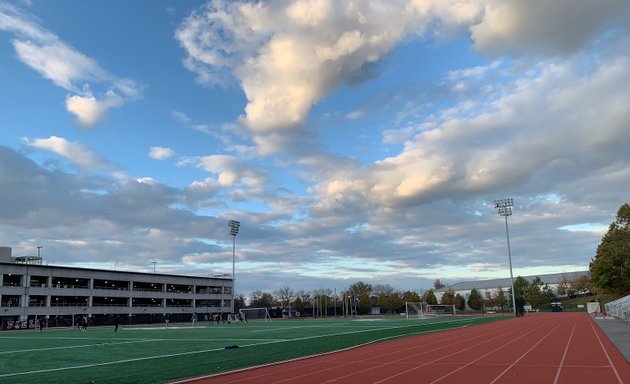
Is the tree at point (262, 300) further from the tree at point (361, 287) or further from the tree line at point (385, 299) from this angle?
the tree at point (361, 287)

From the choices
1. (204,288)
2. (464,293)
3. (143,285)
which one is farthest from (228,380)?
(464,293)

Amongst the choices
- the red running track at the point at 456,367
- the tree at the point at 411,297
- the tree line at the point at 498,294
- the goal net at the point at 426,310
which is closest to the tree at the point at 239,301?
the tree line at the point at 498,294

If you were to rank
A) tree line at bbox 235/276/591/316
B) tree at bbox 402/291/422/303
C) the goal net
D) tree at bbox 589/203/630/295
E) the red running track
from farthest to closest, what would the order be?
tree at bbox 402/291/422/303
tree line at bbox 235/276/591/316
the goal net
tree at bbox 589/203/630/295
the red running track

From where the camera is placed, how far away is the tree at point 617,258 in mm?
53125

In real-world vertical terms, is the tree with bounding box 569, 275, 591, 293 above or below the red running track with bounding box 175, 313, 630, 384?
above

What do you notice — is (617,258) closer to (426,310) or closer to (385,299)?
(426,310)

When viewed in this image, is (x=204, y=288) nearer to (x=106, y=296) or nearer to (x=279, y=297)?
(x=106, y=296)

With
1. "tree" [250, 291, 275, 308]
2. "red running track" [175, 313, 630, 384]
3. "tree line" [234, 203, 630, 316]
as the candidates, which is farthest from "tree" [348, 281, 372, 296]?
"red running track" [175, 313, 630, 384]

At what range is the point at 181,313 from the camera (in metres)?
99.4

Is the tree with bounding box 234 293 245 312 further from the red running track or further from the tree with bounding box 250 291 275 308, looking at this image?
the red running track

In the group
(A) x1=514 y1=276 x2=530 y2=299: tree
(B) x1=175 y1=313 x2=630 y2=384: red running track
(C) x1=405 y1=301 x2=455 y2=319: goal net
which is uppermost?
(A) x1=514 y1=276 x2=530 y2=299: tree

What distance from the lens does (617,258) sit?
177ft

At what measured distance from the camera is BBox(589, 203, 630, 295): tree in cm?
5312

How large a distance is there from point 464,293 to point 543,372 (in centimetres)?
19487
